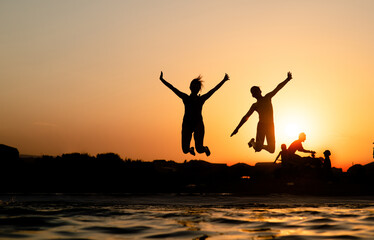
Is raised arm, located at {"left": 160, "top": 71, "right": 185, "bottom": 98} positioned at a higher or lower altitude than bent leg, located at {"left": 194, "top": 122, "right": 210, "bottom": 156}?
higher

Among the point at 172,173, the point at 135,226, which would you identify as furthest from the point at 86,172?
the point at 135,226

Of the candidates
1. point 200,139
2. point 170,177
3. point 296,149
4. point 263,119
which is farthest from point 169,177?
point 263,119

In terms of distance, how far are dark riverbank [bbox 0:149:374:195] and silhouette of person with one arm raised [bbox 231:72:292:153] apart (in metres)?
7.15

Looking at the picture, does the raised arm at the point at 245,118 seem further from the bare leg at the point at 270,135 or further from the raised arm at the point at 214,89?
the raised arm at the point at 214,89

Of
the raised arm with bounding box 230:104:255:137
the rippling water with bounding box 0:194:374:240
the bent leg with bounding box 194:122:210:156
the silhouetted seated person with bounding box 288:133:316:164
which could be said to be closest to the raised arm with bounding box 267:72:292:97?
the raised arm with bounding box 230:104:255:137

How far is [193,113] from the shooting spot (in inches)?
631

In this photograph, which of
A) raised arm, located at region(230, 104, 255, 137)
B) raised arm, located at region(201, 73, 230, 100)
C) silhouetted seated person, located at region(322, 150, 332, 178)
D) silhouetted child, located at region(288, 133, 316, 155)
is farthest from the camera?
silhouetted seated person, located at region(322, 150, 332, 178)

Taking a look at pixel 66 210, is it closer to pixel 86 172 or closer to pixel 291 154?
pixel 291 154

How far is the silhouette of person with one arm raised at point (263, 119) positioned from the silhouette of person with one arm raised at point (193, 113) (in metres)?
1.13

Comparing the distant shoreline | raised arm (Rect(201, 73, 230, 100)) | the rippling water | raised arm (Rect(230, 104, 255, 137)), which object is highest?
raised arm (Rect(201, 73, 230, 100))

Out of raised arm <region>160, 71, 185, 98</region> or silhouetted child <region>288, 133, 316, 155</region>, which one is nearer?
raised arm <region>160, 71, 185, 98</region>

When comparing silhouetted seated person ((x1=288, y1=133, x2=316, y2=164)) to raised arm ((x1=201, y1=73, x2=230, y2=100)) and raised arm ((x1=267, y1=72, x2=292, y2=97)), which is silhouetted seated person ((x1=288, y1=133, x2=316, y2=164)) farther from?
raised arm ((x1=201, y1=73, x2=230, y2=100))

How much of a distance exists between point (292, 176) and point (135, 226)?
1814cm

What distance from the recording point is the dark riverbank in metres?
25.6
